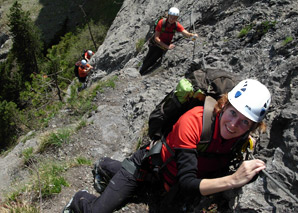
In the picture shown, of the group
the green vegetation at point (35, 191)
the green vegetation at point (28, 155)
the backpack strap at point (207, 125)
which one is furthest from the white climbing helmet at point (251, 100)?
the green vegetation at point (28, 155)

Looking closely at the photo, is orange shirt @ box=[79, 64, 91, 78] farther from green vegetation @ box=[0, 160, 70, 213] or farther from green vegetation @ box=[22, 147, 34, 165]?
green vegetation @ box=[0, 160, 70, 213]

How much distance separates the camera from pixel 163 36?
9656 millimetres

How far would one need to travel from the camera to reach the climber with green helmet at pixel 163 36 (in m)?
9.12

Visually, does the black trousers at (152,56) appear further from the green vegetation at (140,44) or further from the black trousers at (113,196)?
the black trousers at (113,196)

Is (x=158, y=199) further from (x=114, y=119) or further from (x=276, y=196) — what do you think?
(x=114, y=119)

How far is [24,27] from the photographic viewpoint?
96.3ft

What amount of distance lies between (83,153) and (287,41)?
5.21 meters

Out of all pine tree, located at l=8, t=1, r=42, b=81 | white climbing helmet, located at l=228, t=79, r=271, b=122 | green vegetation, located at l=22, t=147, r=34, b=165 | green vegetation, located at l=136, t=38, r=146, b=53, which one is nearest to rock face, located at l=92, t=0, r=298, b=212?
green vegetation, located at l=136, t=38, r=146, b=53

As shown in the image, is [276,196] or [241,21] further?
[241,21]

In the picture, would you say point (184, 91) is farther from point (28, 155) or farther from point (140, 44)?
point (140, 44)

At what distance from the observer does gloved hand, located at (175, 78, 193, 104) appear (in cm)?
363

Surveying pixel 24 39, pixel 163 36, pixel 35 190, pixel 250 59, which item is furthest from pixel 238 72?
pixel 24 39

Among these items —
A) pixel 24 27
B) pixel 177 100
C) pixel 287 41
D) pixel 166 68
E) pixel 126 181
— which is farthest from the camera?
pixel 24 27

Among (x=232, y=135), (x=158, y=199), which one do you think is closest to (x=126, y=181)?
(x=158, y=199)
